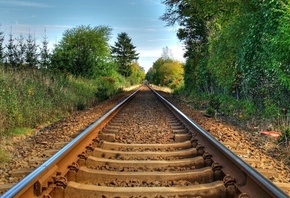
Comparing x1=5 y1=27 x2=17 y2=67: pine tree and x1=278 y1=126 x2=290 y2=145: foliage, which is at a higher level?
x1=5 y1=27 x2=17 y2=67: pine tree

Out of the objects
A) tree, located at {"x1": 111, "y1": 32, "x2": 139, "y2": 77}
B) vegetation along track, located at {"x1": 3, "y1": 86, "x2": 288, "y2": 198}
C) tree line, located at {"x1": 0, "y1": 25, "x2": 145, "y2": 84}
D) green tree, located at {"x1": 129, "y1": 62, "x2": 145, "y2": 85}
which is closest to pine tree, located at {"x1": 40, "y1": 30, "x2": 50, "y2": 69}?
tree line, located at {"x1": 0, "y1": 25, "x2": 145, "y2": 84}

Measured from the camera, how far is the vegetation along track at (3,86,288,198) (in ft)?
11.3

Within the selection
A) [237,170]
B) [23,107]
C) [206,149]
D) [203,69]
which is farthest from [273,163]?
[203,69]

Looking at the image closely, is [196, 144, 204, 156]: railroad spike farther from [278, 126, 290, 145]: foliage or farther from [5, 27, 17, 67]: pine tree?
[5, 27, 17, 67]: pine tree

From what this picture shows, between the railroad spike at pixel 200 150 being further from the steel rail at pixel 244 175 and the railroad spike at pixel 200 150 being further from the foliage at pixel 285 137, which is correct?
the foliage at pixel 285 137

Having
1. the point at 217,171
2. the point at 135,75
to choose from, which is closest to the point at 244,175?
the point at 217,171

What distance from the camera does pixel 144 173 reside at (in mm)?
4148

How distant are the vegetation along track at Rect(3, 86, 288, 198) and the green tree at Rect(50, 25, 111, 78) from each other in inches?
898

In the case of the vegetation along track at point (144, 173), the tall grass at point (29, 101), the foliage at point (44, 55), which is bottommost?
the vegetation along track at point (144, 173)

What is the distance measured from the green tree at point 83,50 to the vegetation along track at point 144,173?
22801mm

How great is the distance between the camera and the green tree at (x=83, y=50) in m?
30.6

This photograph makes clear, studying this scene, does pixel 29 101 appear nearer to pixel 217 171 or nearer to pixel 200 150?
pixel 200 150

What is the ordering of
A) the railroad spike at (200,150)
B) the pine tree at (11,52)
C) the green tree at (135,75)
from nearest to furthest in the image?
1. the railroad spike at (200,150)
2. the pine tree at (11,52)
3. the green tree at (135,75)

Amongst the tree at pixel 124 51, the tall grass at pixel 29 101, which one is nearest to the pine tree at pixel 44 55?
the tall grass at pixel 29 101
